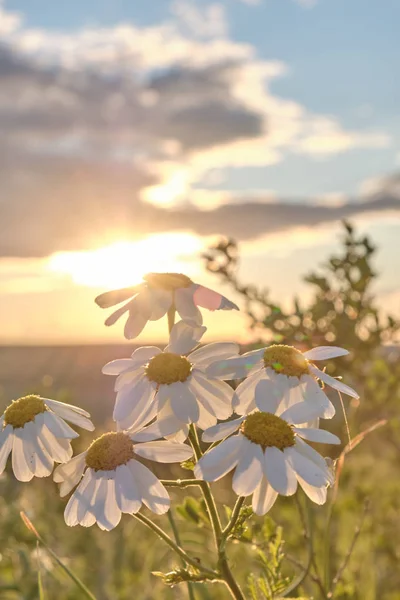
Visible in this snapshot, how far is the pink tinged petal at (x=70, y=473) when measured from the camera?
1.83 metres

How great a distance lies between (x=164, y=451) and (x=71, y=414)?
0.31 m

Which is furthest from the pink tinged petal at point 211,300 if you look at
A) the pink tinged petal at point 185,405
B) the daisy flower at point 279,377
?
the pink tinged petal at point 185,405

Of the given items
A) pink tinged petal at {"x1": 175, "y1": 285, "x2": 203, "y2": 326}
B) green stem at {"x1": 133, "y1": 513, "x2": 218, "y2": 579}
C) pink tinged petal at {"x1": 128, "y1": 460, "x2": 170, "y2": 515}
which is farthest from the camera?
pink tinged petal at {"x1": 175, "y1": 285, "x2": 203, "y2": 326}

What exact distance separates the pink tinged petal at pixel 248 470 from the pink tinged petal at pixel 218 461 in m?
0.01

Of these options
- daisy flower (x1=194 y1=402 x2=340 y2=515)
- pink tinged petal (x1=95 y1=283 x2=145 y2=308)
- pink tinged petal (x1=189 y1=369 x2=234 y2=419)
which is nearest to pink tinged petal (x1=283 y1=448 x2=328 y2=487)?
daisy flower (x1=194 y1=402 x2=340 y2=515)

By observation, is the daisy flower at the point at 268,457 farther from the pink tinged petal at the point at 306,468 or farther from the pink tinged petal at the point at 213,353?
the pink tinged petal at the point at 213,353

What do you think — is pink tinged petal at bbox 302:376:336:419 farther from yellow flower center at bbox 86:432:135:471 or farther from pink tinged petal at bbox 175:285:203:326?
yellow flower center at bbox 86:432:135:471

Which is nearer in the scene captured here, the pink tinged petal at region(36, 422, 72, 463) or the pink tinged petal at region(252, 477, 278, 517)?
the pink tinged petal at region(252, 477, 278, 517)

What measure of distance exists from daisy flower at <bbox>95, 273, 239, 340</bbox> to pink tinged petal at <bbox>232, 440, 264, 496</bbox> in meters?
0.38

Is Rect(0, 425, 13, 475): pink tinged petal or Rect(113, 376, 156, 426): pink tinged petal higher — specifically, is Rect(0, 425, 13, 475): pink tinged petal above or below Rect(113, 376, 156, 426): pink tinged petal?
below

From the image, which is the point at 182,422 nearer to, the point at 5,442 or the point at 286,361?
the point at 286,361

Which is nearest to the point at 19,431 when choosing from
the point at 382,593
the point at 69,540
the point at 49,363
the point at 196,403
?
the point at 196,403

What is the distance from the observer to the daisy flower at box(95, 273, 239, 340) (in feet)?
6.25

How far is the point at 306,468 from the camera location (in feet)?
5.35
